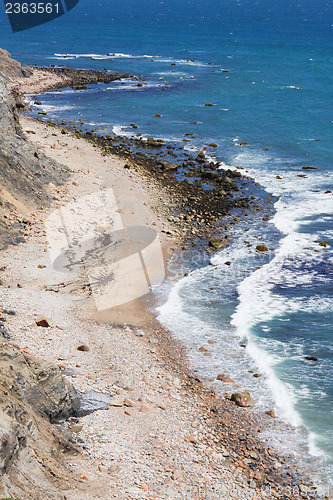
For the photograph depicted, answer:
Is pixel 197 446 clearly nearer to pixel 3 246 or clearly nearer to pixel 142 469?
pixel 142 469

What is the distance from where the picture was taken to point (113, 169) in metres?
43.8

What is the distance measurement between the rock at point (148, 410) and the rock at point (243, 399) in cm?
342

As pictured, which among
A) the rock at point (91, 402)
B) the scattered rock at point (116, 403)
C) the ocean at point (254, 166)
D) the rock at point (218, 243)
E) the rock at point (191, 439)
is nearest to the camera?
the rock at point (91, 402)

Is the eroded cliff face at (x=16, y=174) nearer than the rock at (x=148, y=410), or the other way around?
the rock at (x=148, y=410)

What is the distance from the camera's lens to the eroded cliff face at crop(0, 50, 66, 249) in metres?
31.0

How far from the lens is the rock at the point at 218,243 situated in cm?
3397

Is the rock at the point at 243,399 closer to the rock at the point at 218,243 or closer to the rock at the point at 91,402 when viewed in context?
the rock at the point at 91,402

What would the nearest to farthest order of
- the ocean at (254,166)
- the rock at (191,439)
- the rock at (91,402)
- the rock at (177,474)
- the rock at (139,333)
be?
the rock at (177,474)
the rock at (91,402)
the rock at (191,439)
the ocean at (254,166)
the rock at (139,333)

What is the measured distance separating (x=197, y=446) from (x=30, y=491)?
718cm

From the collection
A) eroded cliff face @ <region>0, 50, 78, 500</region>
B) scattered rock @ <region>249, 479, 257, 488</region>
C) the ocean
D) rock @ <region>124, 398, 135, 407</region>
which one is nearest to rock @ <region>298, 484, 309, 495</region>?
the ocean

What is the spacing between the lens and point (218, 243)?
112 feet

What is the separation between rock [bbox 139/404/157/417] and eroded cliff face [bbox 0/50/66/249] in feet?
45.4

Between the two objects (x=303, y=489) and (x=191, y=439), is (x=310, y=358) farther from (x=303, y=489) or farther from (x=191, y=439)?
(x=191, y=439)

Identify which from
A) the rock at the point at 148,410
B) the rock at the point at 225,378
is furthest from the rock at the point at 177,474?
the rock at the point at 225,378
